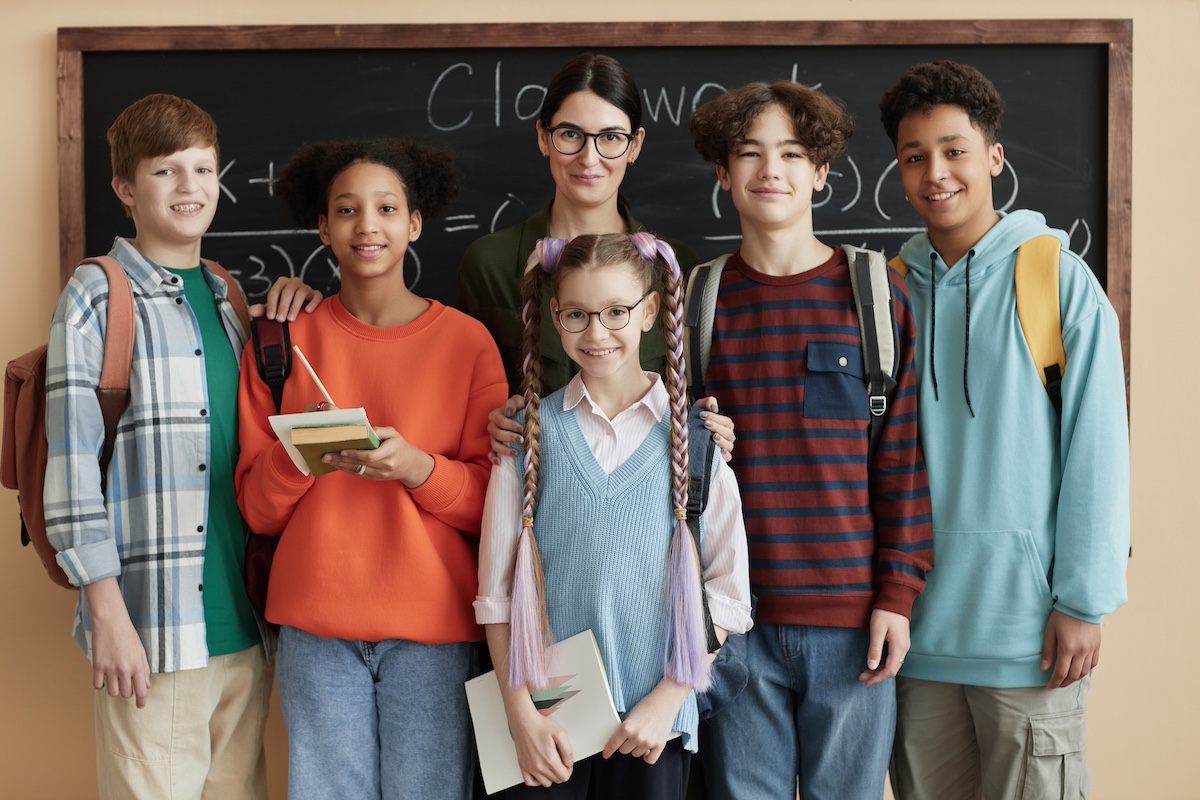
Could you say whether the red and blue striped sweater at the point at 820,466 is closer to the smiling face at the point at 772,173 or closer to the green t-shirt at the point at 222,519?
the smiling face at the point at 772,173

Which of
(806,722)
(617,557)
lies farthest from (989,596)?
(617,557)

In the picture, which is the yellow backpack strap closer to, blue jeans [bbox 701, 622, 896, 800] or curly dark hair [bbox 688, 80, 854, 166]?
curly dark hair [bbox 688, 80, 854, 166]

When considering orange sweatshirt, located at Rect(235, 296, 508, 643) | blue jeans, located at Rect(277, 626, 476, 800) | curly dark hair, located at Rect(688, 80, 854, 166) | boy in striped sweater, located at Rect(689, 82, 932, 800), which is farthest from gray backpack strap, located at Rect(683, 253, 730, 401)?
blue jeans, located at Rect(277, 626, 476, 800)

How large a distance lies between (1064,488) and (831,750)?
634 mm

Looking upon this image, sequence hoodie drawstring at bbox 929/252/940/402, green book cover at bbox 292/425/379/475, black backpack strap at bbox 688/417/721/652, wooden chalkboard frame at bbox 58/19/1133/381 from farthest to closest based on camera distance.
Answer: wooden chalkboard frame at bbox 58/19/1133/381, hoodie drawstring at bbox 929/252/940/402, black backpack strap at bbox 688/417/721/652, green book cover at bbox 292/425/379/475

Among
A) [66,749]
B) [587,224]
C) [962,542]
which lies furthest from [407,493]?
[66,749]

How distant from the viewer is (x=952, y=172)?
1794mm

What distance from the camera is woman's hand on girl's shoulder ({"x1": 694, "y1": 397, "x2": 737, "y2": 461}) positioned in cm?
156

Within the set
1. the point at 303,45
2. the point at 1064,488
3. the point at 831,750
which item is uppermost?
the point at 303,45

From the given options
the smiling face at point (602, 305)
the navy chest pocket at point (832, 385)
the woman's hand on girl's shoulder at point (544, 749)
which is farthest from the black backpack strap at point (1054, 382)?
the woman's hand on girl's shoulder at point (544, 749)

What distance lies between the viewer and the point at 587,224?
1940 millimetres

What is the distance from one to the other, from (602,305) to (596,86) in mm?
589

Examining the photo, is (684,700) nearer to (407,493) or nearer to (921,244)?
(407,493)

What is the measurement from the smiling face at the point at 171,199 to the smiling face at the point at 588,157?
677mm
